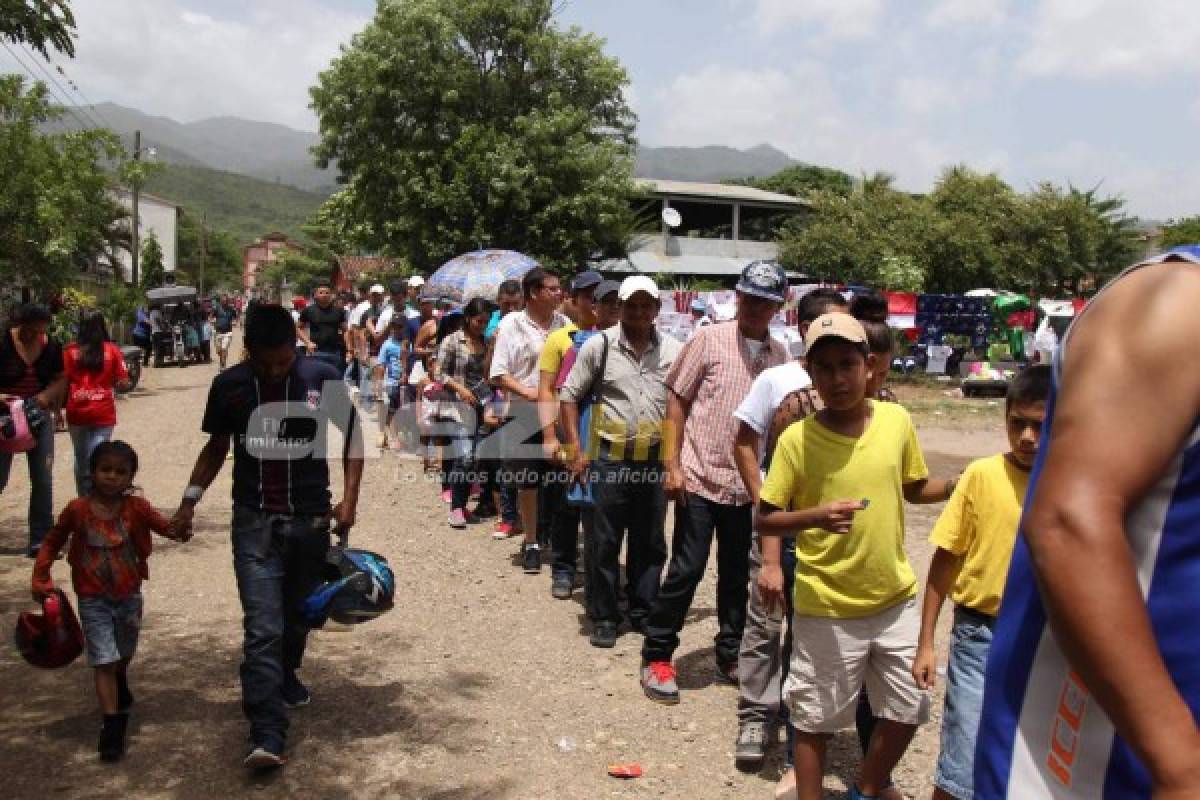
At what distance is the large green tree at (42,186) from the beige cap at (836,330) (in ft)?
45.1

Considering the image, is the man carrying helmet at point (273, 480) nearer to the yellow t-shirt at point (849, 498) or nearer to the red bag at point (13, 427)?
the yellow t-shirt at point (849, 498)

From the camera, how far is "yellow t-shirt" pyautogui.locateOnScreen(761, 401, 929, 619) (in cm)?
316

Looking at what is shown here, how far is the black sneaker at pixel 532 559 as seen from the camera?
6.78 metres

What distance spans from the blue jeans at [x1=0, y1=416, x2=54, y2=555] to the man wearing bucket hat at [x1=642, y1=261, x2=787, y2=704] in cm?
457

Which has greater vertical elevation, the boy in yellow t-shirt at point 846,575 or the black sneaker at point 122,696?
the boy in yellow t-shirt at point 846,575

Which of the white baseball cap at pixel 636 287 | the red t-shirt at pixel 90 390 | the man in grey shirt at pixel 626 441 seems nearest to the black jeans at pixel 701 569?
the man in grey shirt at pixel 626 441

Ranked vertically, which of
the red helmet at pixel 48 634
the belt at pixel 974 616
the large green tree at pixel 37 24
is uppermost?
the large green tree at pixel 37 24

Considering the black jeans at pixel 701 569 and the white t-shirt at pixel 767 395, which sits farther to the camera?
the black jeans at pixel 701 569

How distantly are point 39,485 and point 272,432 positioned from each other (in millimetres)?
3713

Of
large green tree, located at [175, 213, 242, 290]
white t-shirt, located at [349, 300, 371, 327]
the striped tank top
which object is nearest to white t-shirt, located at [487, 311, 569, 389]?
the striped tank top

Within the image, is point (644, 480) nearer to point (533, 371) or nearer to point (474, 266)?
point (533, 371)

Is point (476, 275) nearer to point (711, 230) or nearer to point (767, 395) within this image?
point (767, 395)

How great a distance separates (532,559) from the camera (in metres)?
6.80

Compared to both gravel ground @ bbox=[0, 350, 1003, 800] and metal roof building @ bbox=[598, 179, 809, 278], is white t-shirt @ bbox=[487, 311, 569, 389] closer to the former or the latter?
gravel ground @ bbox=[0, 350, 1003, 800]
